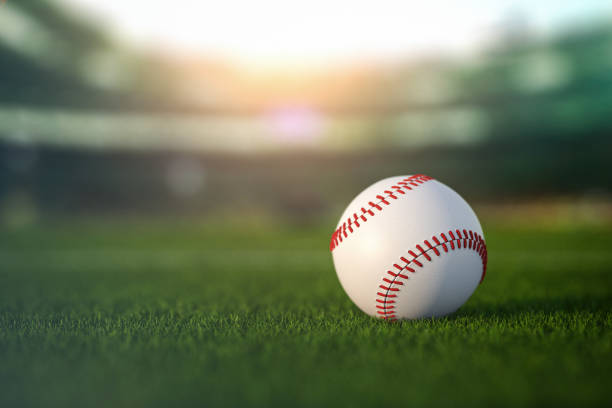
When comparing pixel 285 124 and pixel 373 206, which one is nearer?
pixel 373 206

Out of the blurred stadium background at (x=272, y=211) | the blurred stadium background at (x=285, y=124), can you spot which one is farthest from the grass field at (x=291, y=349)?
the blurred stadium background at (x=285, y=124)

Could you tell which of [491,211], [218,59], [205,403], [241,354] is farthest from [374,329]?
[218,59]

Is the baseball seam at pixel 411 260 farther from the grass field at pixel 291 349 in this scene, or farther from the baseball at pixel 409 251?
the grass field at pixel 291 349

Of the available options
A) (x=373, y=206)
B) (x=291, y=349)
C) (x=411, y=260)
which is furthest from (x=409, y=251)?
(x=291, y=349)

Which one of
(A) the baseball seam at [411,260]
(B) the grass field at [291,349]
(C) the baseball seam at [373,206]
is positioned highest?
(C) the baseball seam at [373,206]

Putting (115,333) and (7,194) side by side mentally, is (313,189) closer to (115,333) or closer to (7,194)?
(7,194)

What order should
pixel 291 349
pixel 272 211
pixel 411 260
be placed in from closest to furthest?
pixel 291 349, pixel 411 260, pixel 272 211

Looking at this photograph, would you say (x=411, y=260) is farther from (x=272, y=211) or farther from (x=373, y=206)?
(x=272, y=211)

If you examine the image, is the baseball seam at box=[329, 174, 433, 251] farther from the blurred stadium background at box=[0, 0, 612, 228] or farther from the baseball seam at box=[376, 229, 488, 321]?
the blurred stadium background at box=[0, 0, 612, 228]

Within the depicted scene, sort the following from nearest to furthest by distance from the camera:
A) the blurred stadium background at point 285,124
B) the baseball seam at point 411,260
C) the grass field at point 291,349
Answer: the grass field at point 291,349, the baseball seam at point 411,260, the blurred stadium background at point 285,124
